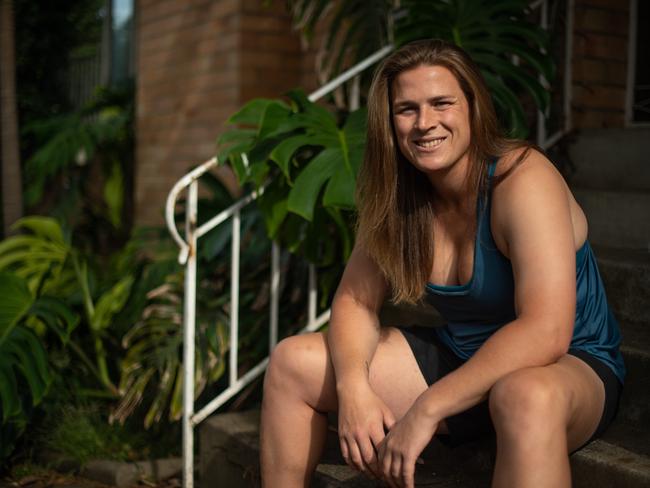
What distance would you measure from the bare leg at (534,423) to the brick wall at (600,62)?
228 centimetres

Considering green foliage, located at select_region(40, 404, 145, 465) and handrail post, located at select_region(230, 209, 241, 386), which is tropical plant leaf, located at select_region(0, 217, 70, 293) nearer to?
green foliage, located at select_region(40, 404, 145, 465)

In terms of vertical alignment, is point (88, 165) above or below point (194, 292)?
above

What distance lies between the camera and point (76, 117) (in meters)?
6.80

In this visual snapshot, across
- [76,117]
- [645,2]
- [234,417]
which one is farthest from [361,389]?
[76,117]

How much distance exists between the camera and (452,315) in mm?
2283

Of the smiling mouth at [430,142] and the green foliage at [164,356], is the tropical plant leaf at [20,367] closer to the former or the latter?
the green foliage at [164,356]

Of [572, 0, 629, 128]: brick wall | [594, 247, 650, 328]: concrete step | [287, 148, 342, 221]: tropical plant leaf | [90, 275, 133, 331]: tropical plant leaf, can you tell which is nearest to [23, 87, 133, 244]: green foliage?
[90, 275, 133, 331]: tropical plant leaf

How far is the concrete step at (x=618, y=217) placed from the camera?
323cm

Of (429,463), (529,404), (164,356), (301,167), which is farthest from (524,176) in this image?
(164,356)

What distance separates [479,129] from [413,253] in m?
0.35

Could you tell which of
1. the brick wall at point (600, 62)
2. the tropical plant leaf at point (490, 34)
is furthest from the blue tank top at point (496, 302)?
the brick wall at point (600, 62)

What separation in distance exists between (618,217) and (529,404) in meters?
1.74

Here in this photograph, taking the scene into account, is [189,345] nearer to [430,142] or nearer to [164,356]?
[164,356]

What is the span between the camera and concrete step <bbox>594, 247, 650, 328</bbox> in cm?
275
